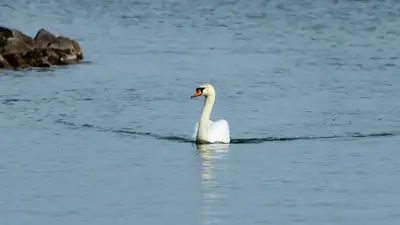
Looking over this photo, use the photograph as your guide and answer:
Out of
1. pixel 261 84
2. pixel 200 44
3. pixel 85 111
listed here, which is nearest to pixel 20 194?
pixel 85 111

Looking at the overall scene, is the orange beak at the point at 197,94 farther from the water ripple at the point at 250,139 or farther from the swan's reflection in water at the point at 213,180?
the swan's reflection in water at the point at 213,180

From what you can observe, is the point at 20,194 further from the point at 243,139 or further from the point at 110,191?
the point at 243,139

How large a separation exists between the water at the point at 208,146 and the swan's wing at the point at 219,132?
174mm

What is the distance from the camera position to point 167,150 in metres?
23.3

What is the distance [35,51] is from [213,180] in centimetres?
1936

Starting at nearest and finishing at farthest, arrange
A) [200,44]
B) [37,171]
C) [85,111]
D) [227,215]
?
[227,215], [37,171], [85,111], [200,44]

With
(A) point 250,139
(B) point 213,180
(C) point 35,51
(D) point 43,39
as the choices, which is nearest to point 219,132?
(A) point 250,139

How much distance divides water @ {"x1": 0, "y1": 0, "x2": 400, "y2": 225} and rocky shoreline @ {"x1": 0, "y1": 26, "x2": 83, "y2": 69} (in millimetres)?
797

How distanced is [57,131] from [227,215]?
842 cm

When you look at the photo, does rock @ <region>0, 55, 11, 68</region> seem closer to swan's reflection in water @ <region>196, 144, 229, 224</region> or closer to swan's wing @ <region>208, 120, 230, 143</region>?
swan's wing @ <region>208, 120, 230, 143</region>

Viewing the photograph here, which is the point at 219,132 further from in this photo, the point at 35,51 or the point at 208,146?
the point at 35,51

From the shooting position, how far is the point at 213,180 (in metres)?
20.3

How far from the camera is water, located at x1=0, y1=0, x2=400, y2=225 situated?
18.2m

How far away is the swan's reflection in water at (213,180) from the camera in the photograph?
57.9 feet
